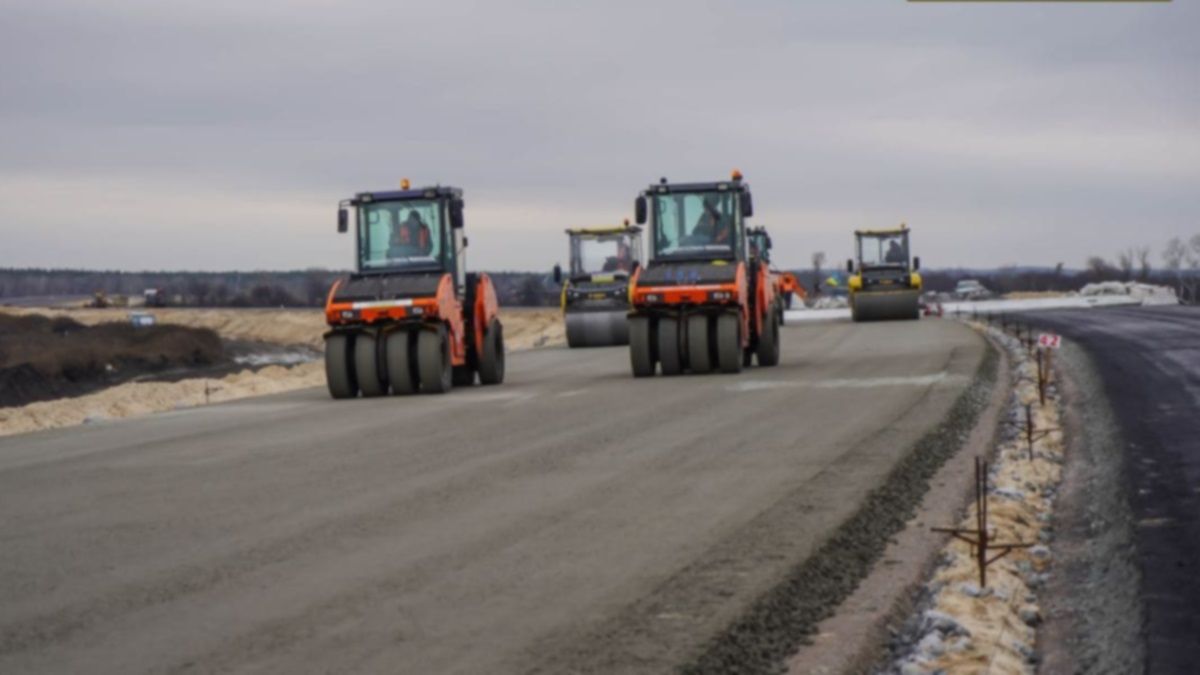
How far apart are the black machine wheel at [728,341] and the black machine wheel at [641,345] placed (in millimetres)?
1103

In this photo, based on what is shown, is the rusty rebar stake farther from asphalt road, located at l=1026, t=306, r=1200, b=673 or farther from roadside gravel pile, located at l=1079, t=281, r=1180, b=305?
roadside gravel pile, located at l=1079, t=281, r=1180, b=305

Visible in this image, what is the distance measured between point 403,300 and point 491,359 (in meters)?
3.28

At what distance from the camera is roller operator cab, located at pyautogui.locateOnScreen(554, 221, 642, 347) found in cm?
4353

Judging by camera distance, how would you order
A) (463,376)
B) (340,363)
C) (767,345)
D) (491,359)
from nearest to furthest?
(340,363), (491,359), (463,376), (767,345)

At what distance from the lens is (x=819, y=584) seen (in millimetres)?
10531

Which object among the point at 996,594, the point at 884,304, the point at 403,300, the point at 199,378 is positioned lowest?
the point at 199,378

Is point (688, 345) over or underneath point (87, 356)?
over

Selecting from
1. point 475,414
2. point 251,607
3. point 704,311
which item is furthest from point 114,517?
point 704,311

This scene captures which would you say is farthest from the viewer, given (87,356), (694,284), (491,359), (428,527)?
(87,356)

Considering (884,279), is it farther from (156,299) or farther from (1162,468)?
(156,299)

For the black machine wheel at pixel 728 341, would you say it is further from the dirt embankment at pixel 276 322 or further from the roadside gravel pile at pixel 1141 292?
the roadside gravel pile at pixel 1141 292

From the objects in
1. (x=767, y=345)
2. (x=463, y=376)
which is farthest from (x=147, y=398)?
(x=767, y=345)

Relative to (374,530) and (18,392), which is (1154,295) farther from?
(374,530)

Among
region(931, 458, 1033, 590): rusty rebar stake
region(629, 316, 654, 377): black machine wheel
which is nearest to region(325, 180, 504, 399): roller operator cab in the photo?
region(629, 316, 654, 377): black machine wheel
